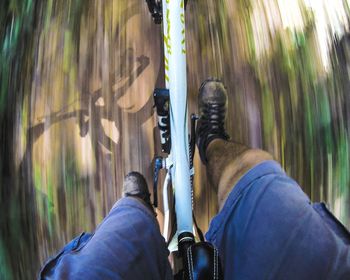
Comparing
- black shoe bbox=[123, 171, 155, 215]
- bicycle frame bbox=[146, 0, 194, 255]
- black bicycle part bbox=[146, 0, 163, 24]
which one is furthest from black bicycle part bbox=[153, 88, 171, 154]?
black bicycle part bbox=[146, 0, 163, 24]

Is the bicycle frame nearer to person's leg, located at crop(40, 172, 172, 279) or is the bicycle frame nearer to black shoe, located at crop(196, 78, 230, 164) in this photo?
person's leg, located at crop(40, 172, 172, 279)

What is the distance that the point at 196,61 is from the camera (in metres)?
1.04

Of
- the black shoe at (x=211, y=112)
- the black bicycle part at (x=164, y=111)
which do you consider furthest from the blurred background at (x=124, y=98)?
the black bicycle part at (x=164, y=111)

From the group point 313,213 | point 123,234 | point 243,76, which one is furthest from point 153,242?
point 243,76

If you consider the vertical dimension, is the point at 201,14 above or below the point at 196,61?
above

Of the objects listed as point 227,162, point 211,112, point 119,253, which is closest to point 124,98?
point 211,112

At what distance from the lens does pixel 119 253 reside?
1.88 ft

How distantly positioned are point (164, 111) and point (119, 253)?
347 millimetres

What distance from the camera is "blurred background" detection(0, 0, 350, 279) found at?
0.97 metres

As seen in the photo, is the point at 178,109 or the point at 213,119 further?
the point at 213,119

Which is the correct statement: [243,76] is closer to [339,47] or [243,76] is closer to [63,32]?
[339,47]

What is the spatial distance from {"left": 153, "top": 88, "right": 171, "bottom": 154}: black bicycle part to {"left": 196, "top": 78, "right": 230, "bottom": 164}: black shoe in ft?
0.57

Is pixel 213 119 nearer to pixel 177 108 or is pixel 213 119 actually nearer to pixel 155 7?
pixel 177 108

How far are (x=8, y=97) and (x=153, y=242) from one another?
0.65 meters
